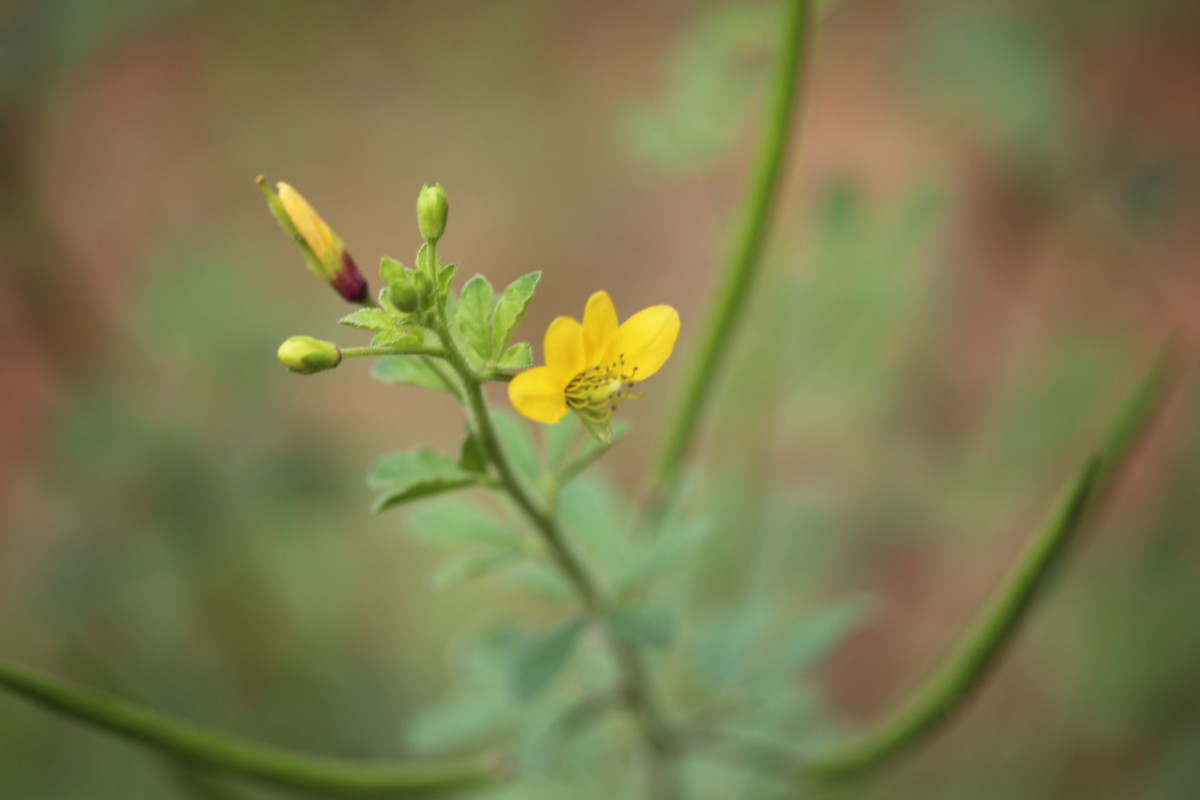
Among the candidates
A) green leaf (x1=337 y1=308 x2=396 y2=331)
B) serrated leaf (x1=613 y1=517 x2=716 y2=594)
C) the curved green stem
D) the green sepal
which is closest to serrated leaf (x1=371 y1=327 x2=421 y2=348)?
green leaf (x1=337 y1=308 x2=396 y2=331)

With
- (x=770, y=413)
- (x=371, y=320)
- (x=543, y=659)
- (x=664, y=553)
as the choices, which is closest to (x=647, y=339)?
(x=371, y=320)

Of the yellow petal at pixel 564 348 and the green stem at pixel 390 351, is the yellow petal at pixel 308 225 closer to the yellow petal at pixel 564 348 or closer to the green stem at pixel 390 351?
the green stem at pixel 390 351

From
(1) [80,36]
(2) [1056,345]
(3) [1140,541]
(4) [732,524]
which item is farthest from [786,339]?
(1) [80,36]

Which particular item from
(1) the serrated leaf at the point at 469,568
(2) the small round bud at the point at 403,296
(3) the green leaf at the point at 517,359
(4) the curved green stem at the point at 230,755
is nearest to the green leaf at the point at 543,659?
(1) the serrated leaf at the point at 469,568

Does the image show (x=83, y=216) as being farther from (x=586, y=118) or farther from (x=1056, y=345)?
(x=1056, y=345)

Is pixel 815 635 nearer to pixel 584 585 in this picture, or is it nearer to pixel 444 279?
pixel 584 585
